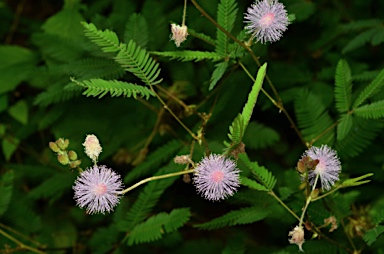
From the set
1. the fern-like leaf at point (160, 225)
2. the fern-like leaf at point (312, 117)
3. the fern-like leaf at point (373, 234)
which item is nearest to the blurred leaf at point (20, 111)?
the fern-like leaf at point (160, 225)

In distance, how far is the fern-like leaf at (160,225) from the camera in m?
1.93

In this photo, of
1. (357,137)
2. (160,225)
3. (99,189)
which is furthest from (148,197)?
(357,137)

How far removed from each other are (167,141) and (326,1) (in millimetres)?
1194

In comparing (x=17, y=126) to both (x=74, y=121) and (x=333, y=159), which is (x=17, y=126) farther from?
(x=333, y=159)

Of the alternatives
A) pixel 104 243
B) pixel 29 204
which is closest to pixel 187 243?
pixel 104 243

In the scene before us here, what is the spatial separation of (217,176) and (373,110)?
71 centimetres

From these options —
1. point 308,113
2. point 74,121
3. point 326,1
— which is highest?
point 326,1

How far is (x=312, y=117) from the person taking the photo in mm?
2082

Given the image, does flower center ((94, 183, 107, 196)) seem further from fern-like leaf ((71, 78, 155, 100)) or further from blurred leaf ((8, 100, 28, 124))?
blurred leaf ((8, 100, 28, 124))

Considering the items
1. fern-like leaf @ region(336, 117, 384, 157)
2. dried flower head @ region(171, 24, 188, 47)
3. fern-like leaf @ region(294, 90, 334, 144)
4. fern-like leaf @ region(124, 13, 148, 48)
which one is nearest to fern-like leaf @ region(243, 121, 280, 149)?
fern-like leaf @ region(294, 90, 334, 144)

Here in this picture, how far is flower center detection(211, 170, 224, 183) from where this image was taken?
1307mm

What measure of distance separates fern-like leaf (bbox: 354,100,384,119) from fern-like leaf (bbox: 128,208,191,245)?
2.33ft

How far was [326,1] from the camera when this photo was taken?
2.82 meters

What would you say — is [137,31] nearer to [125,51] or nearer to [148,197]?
[125,51]
